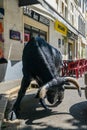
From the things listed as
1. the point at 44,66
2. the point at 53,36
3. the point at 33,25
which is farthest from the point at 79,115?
the point at 53,36

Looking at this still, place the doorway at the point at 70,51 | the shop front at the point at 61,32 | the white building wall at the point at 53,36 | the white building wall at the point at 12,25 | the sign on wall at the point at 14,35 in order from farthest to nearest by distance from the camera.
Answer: the doorway at the point at 70,51 → the white building wall at the point at 53,36 → the shop front at the point at 61,32 → the sign on wall at the point at 14,35 → the white building wall at the point at 12,25

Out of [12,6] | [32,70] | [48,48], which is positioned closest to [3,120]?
[32,70]

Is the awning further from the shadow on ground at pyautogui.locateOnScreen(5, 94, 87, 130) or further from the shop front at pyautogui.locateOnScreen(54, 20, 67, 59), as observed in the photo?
the shadow on ground at pyautogui.locateOnScreen(5, 94, 87, 130)

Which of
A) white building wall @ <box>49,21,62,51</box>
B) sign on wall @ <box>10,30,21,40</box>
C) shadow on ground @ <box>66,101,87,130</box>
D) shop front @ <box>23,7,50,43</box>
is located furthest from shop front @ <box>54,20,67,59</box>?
shadow on ground @ <box>66,101,87,130</box>

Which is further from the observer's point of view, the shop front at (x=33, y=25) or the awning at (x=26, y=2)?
the shop front at (x=33, y=25)

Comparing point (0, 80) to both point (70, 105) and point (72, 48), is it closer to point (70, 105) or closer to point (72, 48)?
point (70, 105)

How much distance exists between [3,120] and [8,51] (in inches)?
338

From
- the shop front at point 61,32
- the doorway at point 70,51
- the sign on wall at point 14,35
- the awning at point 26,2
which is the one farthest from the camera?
the doorway at point 70,51

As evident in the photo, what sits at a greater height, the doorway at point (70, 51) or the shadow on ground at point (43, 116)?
the doorway at point (70, 51)

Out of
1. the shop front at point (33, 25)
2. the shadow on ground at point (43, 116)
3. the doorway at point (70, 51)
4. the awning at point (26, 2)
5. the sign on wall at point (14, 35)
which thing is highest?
the awning at point (26, 2)

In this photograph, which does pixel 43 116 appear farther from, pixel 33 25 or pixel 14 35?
pixel 33 25

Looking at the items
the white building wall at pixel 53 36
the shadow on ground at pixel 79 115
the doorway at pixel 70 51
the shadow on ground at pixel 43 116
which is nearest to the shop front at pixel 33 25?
the white building wall at pixel 53 36

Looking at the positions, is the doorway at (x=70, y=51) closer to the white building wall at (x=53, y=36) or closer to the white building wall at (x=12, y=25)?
the white building wall at (x=53, y=36)

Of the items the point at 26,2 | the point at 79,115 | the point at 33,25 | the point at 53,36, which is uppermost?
the point at 26,2
